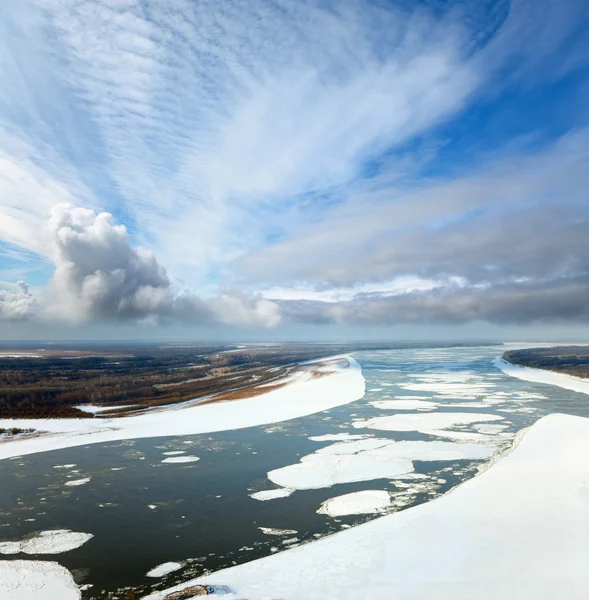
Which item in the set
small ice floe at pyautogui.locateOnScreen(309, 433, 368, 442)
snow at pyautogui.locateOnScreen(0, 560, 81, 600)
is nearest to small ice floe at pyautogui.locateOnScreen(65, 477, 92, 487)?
snow at pyautogui.locateOnScreen(0, 560, 81, 600)

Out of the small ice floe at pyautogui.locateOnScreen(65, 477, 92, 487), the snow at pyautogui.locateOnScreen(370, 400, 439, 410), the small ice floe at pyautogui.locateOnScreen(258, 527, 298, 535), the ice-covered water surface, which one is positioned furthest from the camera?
the snow at pyautogui.locateOnScreen(370, 400, 439, 410)

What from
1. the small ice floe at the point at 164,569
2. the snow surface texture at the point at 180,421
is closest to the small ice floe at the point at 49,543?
the small ice floe at the point at 164,569

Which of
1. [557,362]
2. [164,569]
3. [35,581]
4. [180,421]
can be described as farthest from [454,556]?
[557,362]

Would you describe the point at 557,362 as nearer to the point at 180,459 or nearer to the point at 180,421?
the point at 180,421

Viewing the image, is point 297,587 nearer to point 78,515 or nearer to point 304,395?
point 78,515

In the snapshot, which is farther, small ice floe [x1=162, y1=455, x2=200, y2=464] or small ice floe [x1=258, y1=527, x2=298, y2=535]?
small ice floe [x1=162, y1=455, x2=200, y2=464]

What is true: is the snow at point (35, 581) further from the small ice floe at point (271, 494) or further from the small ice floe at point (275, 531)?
the small ice floe at point (271, 494)

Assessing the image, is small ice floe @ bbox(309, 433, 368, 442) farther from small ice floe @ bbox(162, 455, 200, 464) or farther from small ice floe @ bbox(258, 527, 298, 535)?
small ice floe @ bbox(258, 527, 298, 535)
